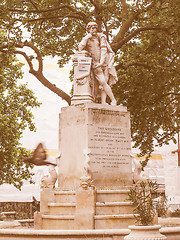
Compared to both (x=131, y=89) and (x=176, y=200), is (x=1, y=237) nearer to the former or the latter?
(x=131, y=89)

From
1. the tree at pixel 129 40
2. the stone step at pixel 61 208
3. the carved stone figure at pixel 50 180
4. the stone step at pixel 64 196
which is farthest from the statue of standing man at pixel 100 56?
the tree at pixel 129 40

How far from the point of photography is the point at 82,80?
607 inches

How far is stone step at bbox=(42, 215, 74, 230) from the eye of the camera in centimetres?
1377

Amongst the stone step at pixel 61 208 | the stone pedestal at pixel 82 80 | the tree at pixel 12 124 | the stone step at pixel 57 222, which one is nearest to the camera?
the stone step at pixel 57 222

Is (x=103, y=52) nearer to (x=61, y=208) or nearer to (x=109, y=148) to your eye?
(x=109, y=148)

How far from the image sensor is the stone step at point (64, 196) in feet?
46.4

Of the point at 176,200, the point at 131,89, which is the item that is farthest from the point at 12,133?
the point at 176,200

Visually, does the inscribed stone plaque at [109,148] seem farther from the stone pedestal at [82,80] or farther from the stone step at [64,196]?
the stone pedestal at [82,80]

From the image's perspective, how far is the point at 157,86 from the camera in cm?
2778

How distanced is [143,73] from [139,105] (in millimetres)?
1941

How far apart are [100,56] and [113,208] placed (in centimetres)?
479

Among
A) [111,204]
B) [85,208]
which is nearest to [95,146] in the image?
[111,204]

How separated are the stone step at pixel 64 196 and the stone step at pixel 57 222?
1.62 ft

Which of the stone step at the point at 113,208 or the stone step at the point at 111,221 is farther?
the stone step at the point at 113,208
